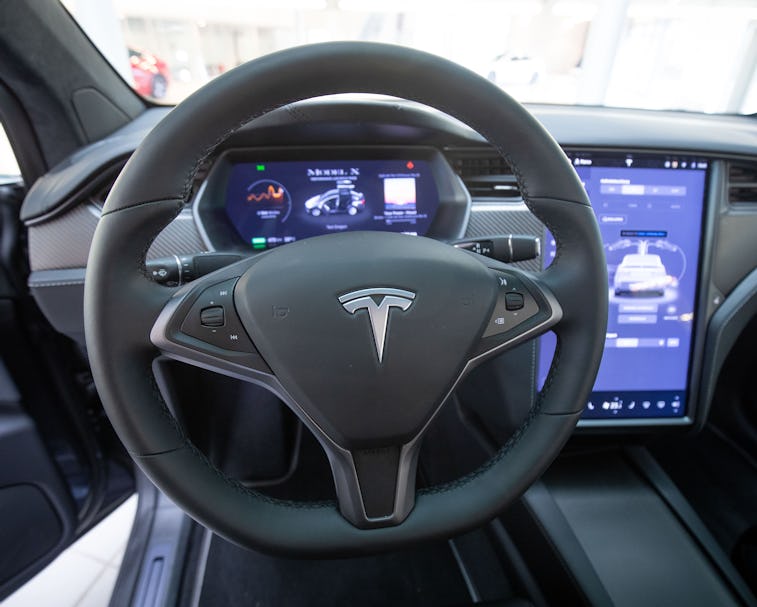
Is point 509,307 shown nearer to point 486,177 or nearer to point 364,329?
point 364,329

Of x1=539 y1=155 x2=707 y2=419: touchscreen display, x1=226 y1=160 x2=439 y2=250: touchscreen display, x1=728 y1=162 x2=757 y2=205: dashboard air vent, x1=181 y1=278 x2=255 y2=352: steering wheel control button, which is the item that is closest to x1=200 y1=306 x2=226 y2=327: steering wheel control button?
x1=181 y1=278 x2=255 y2=352: steering wheel control button

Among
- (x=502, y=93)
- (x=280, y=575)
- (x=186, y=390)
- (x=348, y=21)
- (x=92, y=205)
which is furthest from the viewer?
(x=348, y=21)

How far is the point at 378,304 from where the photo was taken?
0.55 meters

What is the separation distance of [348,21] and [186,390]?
3.79 feet

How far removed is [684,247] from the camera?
106cm

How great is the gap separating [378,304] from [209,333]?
0.19 m

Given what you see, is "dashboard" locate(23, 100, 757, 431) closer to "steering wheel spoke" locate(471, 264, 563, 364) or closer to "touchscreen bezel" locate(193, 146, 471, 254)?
"touchscreen bezel" locate(193, 146, 471, 254)

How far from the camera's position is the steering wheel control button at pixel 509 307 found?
59cm

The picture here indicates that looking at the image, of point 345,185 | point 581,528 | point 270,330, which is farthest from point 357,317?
point 581,528

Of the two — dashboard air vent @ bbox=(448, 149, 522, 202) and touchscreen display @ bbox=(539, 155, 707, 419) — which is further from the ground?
dashboard air vent @ bbox=(448, 149, 522, 202)

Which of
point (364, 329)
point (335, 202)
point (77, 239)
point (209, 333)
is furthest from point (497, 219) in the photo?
point (77, 239)

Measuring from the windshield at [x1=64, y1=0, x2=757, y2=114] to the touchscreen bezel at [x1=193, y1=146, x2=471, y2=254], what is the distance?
1.26ft

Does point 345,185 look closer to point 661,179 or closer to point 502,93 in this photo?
point 502,93

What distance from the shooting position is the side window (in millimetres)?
1031
